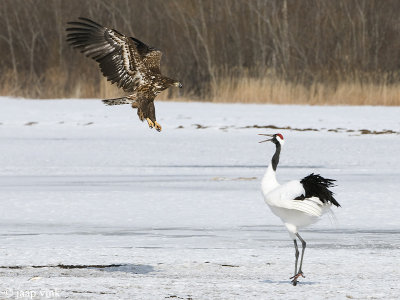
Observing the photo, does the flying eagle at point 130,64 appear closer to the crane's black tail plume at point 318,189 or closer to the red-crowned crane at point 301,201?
the red-crowned crane at point 301,201

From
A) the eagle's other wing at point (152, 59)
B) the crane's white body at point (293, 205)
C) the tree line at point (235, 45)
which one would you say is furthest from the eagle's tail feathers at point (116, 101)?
the tree line at point (235, 45)

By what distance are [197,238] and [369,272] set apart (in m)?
2.06

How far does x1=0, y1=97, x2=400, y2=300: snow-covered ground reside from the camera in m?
7.45

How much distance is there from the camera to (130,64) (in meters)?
9.58

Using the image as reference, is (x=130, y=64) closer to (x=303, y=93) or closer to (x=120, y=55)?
A: (x=120, y=55)

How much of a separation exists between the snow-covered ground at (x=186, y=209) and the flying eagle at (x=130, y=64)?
4.24 feet

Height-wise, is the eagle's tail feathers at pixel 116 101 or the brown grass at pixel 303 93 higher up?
the eagle's tail feathers at pixel 116 101

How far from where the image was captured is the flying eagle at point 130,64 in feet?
29.7

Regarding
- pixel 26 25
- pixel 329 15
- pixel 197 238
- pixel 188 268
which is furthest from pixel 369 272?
pixel 26 25

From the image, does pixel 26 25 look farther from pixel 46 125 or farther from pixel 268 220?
pixel 268 220

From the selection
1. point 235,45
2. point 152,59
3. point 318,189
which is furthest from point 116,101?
point 235,45

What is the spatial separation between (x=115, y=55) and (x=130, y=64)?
0.27 meters

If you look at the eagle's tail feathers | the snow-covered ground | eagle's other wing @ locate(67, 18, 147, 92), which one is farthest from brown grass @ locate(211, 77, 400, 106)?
the eagle's tail feathers

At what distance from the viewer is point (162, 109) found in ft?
78.1
